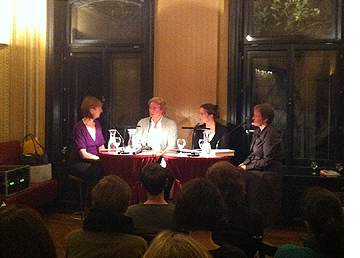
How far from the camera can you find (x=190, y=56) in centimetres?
573

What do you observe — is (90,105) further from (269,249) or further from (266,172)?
(269,249)

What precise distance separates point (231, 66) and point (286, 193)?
1.58 metres

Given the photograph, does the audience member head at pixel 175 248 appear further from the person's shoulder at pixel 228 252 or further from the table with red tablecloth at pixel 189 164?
the table with red tablecloth at pixel 189 164

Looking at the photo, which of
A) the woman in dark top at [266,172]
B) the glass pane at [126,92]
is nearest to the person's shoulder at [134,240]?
the woman in dark top at [266,172]

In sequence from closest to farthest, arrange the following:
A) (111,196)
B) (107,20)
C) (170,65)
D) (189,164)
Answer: (111,196) < (189,164) < (170,65) < (107,20)

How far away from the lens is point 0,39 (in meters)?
5.85

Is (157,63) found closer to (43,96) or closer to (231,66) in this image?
(231,66)

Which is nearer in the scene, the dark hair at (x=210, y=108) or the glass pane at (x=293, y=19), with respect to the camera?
the dark hair at (x=210, y=108)

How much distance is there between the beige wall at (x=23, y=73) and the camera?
19.9 feet

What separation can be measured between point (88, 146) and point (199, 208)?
3.43 metres

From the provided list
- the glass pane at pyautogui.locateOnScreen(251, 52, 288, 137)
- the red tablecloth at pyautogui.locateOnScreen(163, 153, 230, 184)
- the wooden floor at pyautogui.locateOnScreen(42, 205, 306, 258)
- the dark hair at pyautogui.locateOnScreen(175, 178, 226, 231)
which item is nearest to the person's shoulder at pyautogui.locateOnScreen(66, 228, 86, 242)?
the dark hair at pyautogui.locateOnScreen(175, 178, 226, 231)

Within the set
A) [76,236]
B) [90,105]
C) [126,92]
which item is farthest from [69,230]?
[76,236]

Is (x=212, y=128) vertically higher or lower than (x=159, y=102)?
lower
